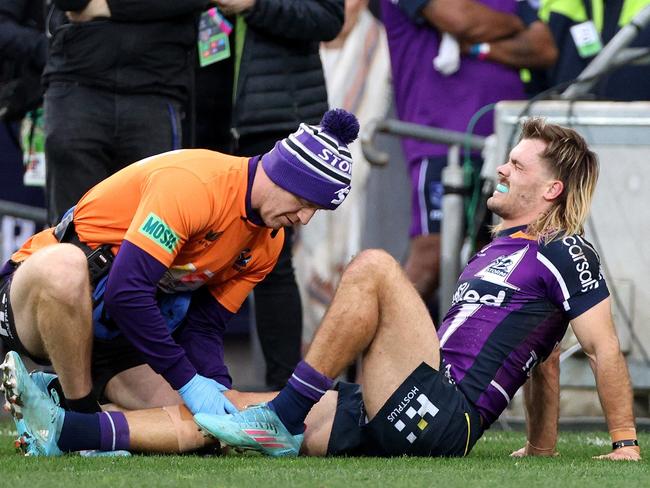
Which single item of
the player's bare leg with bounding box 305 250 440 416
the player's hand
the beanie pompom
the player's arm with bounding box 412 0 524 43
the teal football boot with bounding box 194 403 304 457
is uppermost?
the beanie pompom

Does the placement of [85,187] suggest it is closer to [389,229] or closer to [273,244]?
[273,244]

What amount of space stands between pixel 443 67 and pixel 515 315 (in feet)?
9.06

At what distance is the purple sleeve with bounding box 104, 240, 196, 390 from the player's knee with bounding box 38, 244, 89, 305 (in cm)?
10

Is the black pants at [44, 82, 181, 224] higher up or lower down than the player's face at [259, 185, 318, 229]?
lower down

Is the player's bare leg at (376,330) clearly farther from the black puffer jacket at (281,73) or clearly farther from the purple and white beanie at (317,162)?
the black puffer jacket at (281,73)

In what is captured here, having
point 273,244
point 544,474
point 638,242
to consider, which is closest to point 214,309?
point 273,244

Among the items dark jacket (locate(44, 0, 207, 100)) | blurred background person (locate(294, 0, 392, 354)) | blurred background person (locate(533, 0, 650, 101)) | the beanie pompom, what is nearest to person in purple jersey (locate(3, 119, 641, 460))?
the beanie pompom

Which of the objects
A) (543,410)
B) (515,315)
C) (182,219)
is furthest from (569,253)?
(182,219)

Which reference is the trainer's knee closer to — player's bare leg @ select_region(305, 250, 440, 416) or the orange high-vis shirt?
the orange high-vis shirt

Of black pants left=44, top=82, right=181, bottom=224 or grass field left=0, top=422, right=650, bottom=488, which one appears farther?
black pants left=44, top=82, right=181, bottom=224

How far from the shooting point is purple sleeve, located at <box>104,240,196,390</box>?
4820mm

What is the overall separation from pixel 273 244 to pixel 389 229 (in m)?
3.19

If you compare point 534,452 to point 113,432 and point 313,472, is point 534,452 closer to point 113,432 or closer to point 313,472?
point 313,472

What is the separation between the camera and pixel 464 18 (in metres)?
7.47
